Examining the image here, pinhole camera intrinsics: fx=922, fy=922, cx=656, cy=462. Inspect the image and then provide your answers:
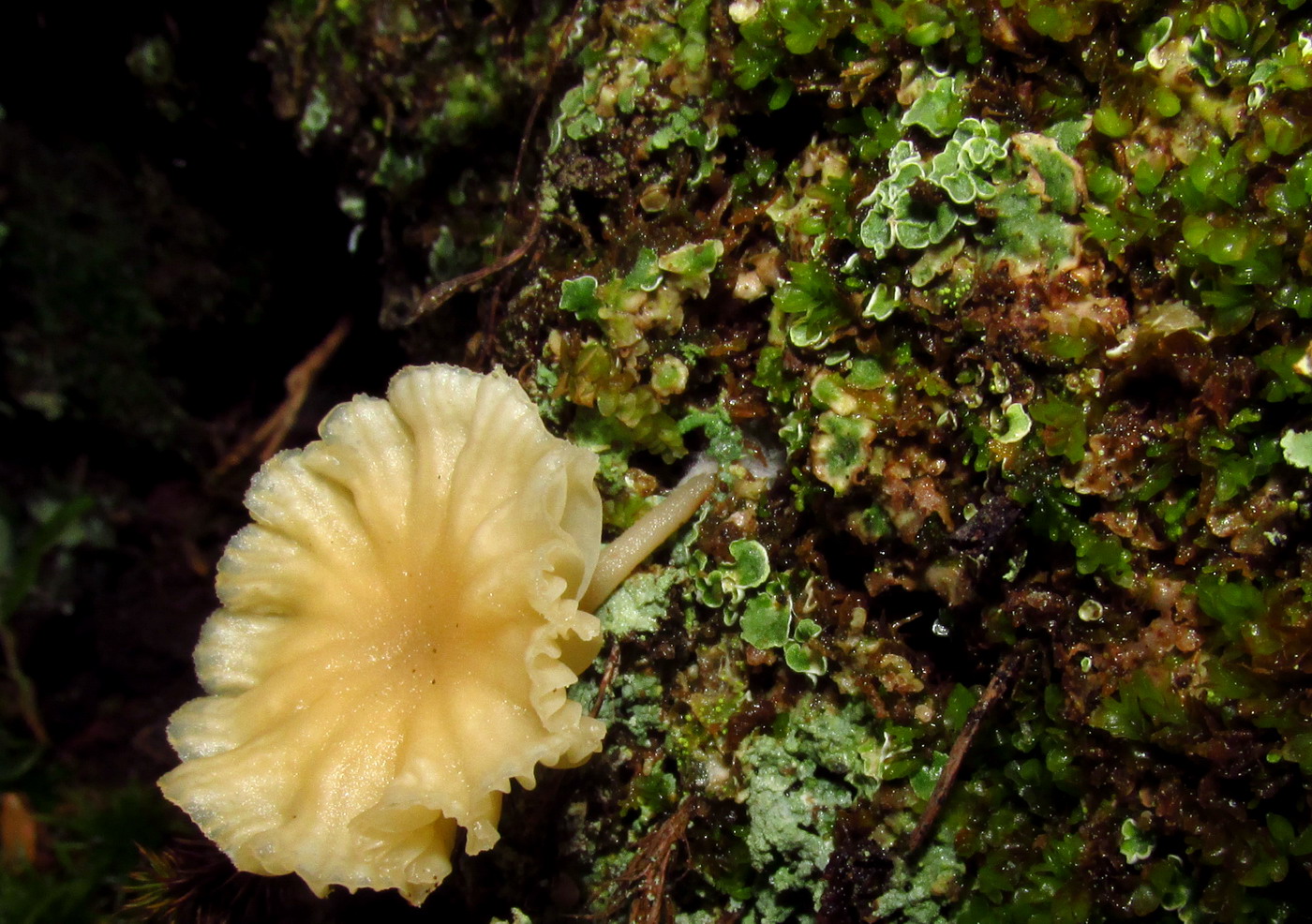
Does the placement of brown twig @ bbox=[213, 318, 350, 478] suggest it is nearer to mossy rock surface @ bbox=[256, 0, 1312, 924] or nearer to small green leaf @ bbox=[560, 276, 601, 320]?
mossy rock surface @ bbox=[256, 0, 1312, 924]

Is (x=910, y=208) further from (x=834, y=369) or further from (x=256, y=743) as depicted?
(x=256, y=743)

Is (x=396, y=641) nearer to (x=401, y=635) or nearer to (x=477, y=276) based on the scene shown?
(x=401, y=635)

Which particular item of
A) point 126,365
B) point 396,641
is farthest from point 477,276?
point 126,365

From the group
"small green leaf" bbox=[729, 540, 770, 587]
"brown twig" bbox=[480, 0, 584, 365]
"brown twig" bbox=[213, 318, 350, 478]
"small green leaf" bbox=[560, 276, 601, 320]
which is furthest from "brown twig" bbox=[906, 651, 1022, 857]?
"brown twig" bbox=[213, 318, 350, 478]

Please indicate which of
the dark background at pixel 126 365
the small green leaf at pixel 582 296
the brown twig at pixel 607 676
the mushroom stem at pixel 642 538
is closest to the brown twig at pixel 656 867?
the brown twig at pixel 607 676

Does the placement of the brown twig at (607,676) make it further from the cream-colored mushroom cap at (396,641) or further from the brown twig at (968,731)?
the brown twig at (968,731)

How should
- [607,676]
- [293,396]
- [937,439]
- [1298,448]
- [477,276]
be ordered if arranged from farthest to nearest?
[293,396], [477,276], [607,676], [937,439], [1298,448]

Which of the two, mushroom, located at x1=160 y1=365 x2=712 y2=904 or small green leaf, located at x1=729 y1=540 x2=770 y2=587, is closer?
mushroom, located at x1=160 y1=365 x2=712 y2=904

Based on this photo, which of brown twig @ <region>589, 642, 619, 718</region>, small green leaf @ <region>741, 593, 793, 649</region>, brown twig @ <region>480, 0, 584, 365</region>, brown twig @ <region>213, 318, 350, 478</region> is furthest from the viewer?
brown twig @ <region>213, 318, 350, 478</region>
